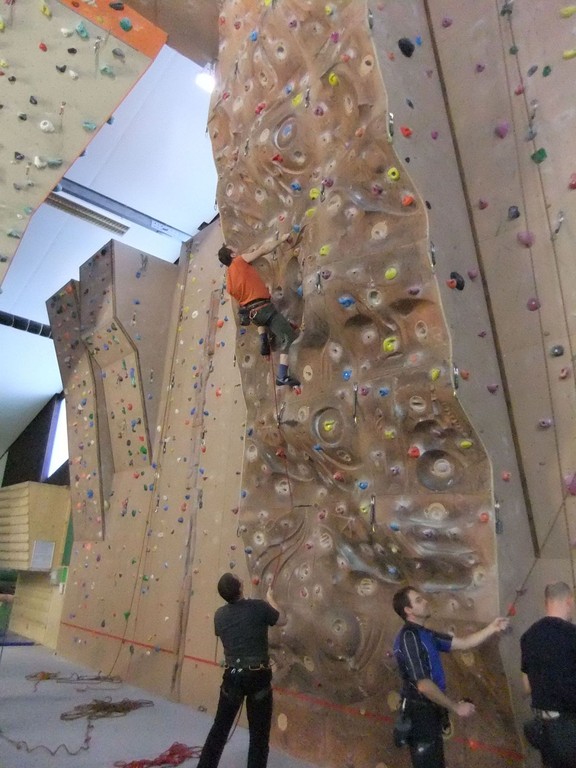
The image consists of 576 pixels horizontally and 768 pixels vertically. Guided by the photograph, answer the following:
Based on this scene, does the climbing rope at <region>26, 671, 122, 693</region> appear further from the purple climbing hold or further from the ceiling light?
the purple climbing hold

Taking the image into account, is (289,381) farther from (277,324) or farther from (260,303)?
(260,303)

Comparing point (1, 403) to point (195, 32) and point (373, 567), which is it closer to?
point (195, 32)

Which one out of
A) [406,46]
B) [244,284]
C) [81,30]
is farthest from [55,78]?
[406,46]

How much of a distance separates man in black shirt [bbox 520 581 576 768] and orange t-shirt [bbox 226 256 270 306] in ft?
7.80

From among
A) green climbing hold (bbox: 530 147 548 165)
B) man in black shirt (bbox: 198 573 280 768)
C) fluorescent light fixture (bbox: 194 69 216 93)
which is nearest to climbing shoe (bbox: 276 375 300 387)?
man in black shirt (bbox: 198 573 280 768)

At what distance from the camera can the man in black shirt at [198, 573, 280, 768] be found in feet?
8.77

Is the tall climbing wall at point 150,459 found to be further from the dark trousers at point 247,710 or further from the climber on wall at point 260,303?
the dark trousers at point 247,710

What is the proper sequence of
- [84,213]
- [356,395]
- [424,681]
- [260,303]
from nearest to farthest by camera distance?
[424,681] → [356,395] → [260,303] → [84,213]

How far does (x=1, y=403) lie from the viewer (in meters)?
10.9

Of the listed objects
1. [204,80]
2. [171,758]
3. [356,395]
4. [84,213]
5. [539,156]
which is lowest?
[171,758]

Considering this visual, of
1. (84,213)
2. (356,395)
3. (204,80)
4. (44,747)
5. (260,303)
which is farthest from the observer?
(84,213)

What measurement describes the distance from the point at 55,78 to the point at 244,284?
6.97ft

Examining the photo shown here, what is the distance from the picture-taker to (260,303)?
3627 mm

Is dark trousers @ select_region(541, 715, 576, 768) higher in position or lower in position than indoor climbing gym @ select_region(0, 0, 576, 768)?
lower
